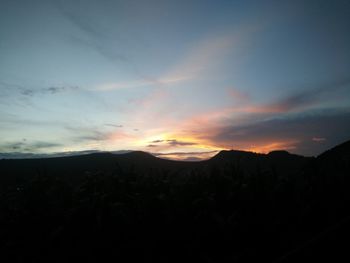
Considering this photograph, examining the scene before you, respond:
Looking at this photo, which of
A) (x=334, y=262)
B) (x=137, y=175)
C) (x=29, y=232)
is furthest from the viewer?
(x=137, y=175)

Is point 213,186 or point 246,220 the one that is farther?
point 213,186

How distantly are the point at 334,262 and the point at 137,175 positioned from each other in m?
4.23

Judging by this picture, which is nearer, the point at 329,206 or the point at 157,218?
the point at 157,218

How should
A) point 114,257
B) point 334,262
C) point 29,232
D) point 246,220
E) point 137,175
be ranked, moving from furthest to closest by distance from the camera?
point 137,175 → point 246,220 → point 29,232 → point 114,257 → point 334,262

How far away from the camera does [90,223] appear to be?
4.46 metres

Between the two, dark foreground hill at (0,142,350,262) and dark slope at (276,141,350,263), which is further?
dark foreground hill at (0,142,350,262)

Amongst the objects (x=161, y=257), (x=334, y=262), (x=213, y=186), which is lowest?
(x=161, y=257)

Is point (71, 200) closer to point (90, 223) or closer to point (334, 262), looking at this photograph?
point (90, 223)

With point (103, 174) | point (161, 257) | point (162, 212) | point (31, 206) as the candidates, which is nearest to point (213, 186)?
point (162, 212)

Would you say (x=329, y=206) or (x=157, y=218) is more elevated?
(x=329, y=206)

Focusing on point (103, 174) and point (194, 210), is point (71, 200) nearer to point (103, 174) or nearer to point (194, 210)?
point (103, 174)

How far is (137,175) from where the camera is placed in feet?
20.3

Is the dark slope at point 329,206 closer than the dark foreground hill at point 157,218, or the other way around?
the dark slope at point 329,206

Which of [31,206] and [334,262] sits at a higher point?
[31,206]
